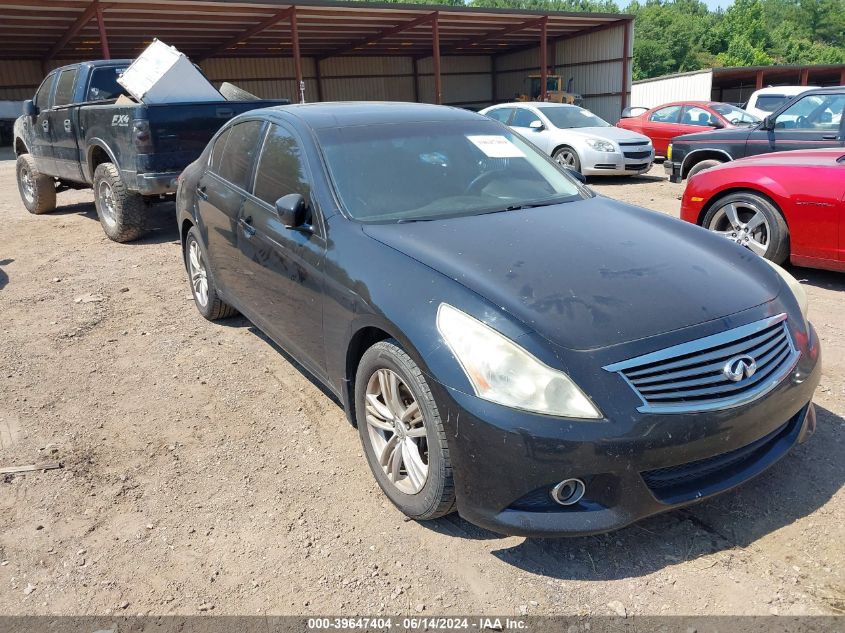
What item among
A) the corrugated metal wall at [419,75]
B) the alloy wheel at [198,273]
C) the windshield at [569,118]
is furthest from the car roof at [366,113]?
the corrugated metal wall at [419,75]

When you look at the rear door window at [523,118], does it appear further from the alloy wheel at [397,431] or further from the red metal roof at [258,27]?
the alloy wheel at [397,431]

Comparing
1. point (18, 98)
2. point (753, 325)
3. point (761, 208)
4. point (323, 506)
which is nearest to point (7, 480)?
point (323, 506)

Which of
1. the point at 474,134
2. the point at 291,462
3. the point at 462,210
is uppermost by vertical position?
the point at 474,134

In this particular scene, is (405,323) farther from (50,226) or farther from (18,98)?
(18,98)

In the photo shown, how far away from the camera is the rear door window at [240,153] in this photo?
13.7ft

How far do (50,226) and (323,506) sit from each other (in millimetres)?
8398

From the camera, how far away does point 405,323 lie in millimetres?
2629

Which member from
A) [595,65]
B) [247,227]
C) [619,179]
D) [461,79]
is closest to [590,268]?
→ [247,227]

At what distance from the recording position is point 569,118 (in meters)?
13.6

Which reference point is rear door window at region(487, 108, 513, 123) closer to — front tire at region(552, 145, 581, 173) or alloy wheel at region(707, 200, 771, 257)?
front tire at region(552, 145, 581, 173)

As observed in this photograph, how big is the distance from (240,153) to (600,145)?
31.5ft

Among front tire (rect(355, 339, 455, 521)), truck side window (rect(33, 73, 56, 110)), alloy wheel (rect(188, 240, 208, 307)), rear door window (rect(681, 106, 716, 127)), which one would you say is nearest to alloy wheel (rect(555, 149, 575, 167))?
rear door window (rect(681, 106, 716, 127))

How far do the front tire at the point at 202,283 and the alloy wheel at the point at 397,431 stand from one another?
7.93 feet

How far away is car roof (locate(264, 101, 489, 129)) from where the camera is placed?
3814mm
